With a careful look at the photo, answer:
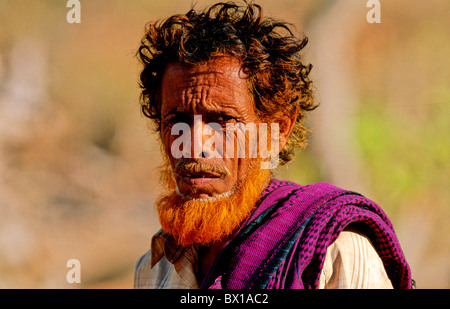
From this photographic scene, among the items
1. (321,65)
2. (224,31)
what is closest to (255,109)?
(224,31)

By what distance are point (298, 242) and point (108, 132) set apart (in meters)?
2.95

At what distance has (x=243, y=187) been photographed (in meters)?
2.17

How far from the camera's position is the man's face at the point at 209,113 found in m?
2.10

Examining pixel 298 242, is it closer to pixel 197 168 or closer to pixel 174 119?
pixel 197 168

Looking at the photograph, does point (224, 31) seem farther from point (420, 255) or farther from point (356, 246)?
point (420, 255)

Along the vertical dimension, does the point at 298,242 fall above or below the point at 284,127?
below

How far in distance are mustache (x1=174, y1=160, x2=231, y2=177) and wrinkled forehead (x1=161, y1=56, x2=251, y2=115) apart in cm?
23

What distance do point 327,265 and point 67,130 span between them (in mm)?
3139

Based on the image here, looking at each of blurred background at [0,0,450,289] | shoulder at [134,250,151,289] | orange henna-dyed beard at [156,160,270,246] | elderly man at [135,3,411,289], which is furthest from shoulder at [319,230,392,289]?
blurred background at [0,0,450,289]

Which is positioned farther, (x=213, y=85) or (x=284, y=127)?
(x=284, y=127)

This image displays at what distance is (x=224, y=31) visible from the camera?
7.11 ft

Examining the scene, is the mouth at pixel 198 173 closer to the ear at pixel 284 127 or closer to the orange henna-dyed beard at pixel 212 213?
the orange henna-dyed beard at pixel 212 213

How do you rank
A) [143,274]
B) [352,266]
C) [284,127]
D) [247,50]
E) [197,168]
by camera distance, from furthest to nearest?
[143,274]
[284,127]
[247,50]
[197,168]
[352,266]

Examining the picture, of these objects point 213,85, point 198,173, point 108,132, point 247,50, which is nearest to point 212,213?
point 198,173
